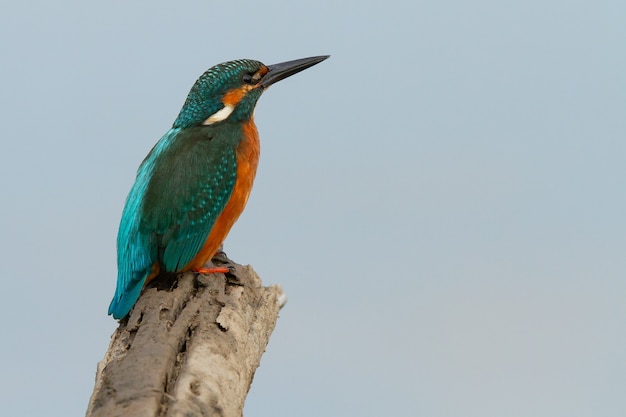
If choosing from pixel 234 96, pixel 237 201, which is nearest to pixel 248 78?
pixel 234 96

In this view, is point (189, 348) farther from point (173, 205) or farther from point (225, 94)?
point (225, 94)

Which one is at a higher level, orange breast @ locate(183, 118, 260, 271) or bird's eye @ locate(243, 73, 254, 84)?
bird's eye @ locate(243, 73, 254, 84)

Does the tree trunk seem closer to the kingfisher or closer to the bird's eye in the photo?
the kingfisher

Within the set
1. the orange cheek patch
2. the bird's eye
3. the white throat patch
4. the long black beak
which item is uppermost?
the long black beak

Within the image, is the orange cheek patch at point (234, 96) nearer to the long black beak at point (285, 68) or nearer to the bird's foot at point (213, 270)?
the long black beak at point (285, 68)

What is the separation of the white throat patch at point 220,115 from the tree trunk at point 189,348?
84cm

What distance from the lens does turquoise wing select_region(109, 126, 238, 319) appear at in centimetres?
498

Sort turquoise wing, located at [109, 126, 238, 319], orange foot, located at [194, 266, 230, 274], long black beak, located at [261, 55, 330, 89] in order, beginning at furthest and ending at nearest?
long black beak, located at [261, 55, 330, 89], orange foot, located at [194, 266, 230, 274], turquoise wing, located at [109, 126, 238, 319]

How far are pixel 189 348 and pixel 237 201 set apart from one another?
141 centimetres

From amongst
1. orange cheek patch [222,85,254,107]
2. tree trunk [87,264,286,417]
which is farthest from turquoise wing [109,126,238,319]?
orange cheek patch [222,85,254,107]

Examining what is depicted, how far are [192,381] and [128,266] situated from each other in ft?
4.36

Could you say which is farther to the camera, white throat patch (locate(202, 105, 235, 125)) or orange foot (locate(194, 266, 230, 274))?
white throat patch (locate(202, 105, 235, 125))

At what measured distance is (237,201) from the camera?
5.36m

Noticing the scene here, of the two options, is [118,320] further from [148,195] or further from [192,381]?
[192,381]
